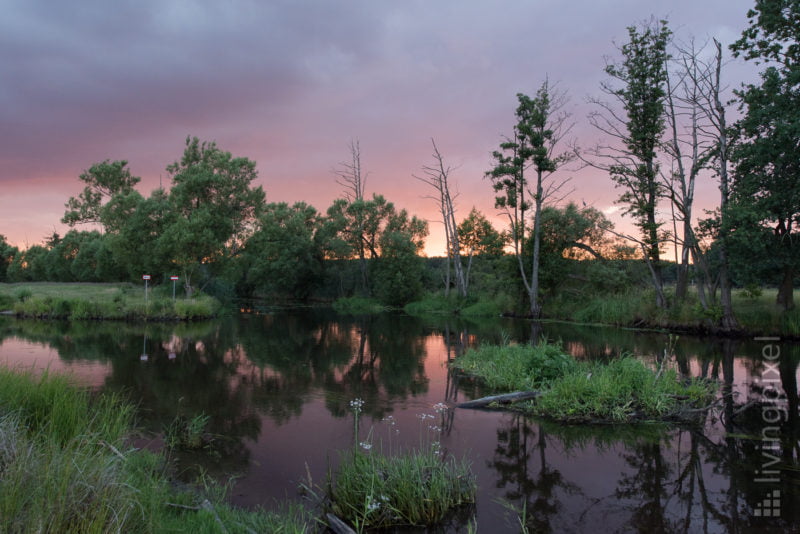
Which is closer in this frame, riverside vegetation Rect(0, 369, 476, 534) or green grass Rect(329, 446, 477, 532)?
riverside vegetation Rect(0, 369, 476, 534)

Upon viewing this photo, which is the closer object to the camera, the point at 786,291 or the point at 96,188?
the point at 786,291

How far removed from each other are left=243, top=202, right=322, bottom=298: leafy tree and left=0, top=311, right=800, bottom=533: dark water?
36413 mm

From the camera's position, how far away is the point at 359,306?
4622 centimetres

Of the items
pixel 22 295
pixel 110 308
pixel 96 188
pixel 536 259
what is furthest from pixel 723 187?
pixel 96 188

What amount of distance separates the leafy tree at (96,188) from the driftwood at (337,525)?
55.9m

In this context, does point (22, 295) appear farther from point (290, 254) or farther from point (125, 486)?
point (125, 486)

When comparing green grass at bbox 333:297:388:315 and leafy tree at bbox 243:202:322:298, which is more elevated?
leafy tree at bbox 243:202:322:298

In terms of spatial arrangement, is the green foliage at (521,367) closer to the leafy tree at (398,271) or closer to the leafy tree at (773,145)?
the leafy tree at (773,145)

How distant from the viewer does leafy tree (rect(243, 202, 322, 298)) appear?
53.3 m

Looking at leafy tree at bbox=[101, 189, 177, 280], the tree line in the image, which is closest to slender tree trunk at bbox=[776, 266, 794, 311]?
the tree line

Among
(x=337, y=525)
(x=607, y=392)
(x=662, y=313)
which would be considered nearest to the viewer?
(x=337, y=525)

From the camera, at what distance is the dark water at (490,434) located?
204 inches

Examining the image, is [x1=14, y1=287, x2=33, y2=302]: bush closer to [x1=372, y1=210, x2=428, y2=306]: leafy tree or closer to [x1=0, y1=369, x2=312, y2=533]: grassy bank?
[x1=372, y1=210, x2=428, y2=306]: leafy tree

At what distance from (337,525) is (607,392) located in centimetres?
584
